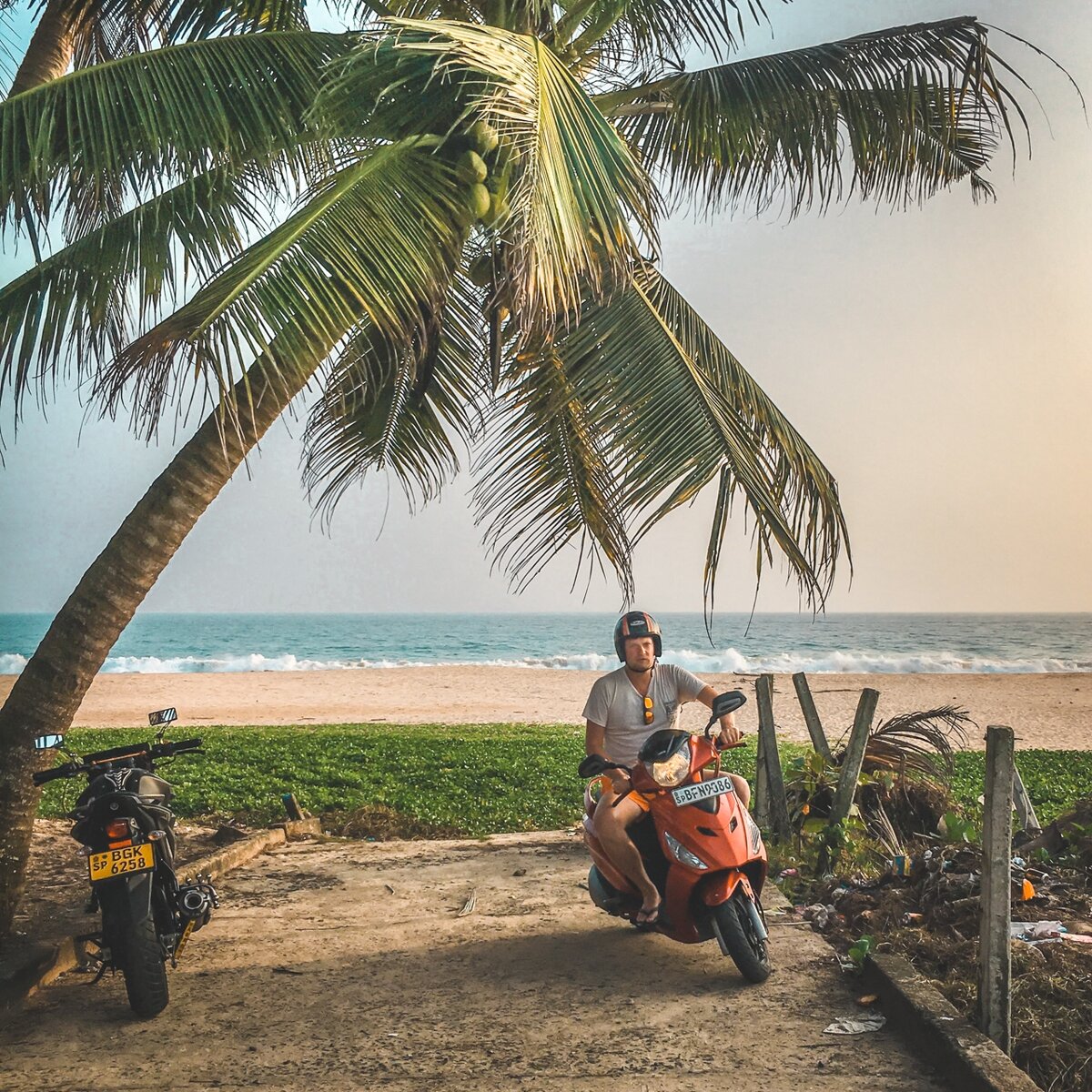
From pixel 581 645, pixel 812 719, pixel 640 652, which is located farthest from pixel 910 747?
pixel 581 645

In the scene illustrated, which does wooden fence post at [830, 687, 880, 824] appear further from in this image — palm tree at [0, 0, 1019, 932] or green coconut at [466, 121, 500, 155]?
green coconut at [466, 121, 500, 155]

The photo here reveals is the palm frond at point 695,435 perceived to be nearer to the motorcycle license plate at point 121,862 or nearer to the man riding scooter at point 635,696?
the man riding scooter at point 635,696

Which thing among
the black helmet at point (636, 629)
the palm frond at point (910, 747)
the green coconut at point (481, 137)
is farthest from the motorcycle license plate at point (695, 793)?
the palm frond at point (910, 747)

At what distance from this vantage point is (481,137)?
5062mm

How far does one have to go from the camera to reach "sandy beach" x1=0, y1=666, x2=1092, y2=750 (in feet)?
63.6

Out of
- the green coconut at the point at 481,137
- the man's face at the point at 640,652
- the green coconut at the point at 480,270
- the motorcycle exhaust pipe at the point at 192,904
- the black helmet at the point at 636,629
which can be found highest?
the green coconut at the point at 481,137

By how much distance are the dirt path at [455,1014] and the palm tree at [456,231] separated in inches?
51.3

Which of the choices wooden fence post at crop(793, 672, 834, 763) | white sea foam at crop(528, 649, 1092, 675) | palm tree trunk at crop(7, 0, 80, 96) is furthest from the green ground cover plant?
white sea foam at crop(528, 649, 1092, 675)

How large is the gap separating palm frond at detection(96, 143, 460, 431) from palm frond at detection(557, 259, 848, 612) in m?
1.13

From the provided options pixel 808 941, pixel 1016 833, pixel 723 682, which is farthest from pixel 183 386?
pixel 723 682

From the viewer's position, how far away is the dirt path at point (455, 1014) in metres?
3.40

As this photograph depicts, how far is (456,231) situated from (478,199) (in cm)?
24

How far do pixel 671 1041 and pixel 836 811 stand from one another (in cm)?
273

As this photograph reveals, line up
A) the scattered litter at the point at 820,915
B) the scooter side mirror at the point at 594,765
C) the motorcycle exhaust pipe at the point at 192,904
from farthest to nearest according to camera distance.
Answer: the scattered litter at the point at 820,915 < the scooter side mirror at the point at 594,765 < the motorcycle exhaust pipe at the point at 192,904
